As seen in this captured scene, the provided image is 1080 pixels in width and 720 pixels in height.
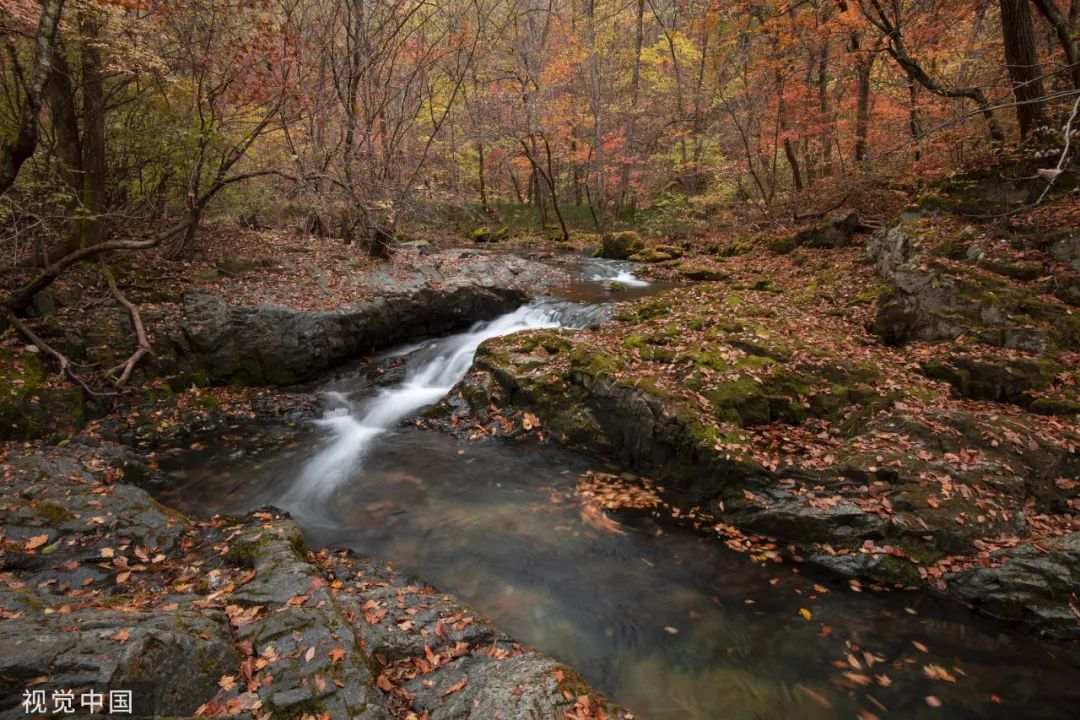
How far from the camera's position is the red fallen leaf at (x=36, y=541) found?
453cm

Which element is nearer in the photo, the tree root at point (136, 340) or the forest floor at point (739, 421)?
the forest floor at point (739, 421)

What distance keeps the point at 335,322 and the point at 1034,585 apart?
11214mm

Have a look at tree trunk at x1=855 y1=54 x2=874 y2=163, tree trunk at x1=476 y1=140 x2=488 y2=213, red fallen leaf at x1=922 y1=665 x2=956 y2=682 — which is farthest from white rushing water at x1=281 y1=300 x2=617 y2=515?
tree trunk at x1=476 y1=140 x2=488 y2=213

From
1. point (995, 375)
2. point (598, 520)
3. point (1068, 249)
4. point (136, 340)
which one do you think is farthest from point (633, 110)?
point (598, 520)

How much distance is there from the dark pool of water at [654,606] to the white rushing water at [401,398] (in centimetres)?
35

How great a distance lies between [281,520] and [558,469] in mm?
3736

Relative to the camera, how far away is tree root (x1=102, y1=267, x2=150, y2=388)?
797 cm

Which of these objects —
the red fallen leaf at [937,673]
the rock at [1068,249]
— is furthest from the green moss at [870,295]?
the red fallen leaf at [937,673]

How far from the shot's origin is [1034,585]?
4.92 m

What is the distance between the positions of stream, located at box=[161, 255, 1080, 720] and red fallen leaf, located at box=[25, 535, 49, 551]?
6.54 ft

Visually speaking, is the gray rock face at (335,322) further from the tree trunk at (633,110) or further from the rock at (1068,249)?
the tree trunk at (633,110)

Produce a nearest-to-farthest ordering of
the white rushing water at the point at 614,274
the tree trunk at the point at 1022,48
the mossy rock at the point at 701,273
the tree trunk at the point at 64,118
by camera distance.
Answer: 1. the tree trunk at the point at 64,118
2. the tree trunk at the point at 1022,48
3. the mossy rock at the point at 701,273
4. the white rushing water at the point at 614,274

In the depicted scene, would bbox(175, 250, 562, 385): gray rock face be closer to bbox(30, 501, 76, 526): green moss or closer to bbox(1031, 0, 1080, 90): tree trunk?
bbox(30, 501, 76, 526): green moss

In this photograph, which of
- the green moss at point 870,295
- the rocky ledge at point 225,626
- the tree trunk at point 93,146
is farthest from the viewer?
the green moss at point 870,295
